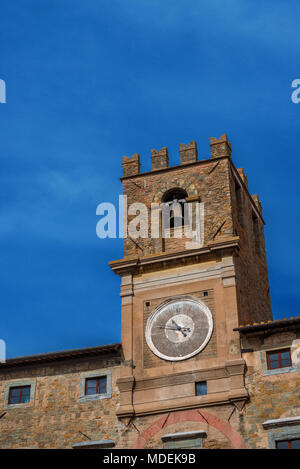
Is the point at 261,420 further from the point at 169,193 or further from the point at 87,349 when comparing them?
the point at 169,193

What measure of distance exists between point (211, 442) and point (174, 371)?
10.7ft

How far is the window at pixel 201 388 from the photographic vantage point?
97.3ft

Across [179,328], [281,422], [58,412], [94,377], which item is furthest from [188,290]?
Answer: [58,412]

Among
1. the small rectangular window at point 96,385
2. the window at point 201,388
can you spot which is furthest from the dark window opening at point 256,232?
the small rectangular window at point 96,385

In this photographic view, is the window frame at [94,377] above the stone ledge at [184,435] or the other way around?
above

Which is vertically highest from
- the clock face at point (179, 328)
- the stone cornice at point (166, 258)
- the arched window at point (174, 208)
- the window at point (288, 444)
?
the arched window at point (174, 208)

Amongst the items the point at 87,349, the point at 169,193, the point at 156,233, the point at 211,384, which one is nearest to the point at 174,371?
the point at 211,384

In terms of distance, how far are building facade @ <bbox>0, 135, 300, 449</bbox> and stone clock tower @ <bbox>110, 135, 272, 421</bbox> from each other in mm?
46

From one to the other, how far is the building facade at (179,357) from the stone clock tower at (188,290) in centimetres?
5

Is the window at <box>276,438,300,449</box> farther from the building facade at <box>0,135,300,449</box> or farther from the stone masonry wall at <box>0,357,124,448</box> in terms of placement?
the stone masonry wall at <box>0,357,124,448</box>

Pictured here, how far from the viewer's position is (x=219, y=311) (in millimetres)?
31078

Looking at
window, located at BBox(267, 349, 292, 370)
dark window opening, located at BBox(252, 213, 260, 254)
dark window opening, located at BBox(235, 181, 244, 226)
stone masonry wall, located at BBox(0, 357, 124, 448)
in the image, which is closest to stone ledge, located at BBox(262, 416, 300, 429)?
window, located at BBox(267, 349, 292, 370)

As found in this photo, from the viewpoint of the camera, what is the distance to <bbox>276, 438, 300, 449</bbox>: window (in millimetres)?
27359

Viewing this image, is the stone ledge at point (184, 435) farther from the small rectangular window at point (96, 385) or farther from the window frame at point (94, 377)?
the small rectangular window at point (96, 385)
